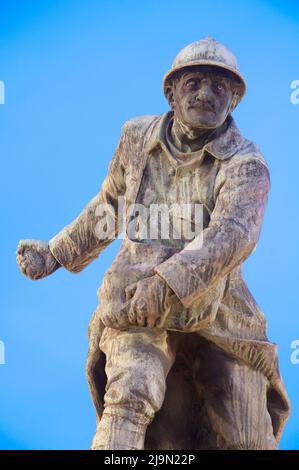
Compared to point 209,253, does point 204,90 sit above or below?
above

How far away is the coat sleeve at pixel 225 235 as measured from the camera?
924 cm

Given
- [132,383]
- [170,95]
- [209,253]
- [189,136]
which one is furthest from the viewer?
[170,95]

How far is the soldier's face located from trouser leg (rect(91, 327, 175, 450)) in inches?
54.8

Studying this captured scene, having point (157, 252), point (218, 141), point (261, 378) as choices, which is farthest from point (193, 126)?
point (261, 378)

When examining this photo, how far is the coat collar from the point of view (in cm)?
984

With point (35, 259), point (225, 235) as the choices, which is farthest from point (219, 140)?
point (35, 259)

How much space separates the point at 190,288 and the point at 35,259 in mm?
1608

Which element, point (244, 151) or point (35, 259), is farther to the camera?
point (35, 259)

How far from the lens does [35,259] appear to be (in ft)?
34.3

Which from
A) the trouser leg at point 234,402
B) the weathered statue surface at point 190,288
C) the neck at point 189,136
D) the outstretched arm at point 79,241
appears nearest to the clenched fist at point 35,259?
the outstretched arm at point 79,241

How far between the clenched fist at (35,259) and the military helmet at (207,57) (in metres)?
1.55

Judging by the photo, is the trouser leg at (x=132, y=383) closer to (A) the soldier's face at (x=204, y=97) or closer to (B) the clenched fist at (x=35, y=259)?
(B) the clenched fist at (x=35, y=259)

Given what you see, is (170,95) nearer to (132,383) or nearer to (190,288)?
(190,288)

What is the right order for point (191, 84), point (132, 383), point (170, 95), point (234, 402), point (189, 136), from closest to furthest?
point (132, 383), point (234, 402), point (191, 84), point (189, 136), point (170, 95)
